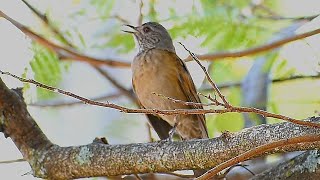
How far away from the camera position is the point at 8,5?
4.38 m

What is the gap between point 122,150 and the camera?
3361 mm

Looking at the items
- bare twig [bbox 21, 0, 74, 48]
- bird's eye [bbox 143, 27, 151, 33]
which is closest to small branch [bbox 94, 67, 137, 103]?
bare twig [bbox 21, 0, 74, 48]

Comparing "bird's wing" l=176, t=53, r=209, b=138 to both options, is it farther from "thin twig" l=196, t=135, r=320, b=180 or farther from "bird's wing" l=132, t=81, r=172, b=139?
"thin twig" l=196, t=135, r=320, b=180

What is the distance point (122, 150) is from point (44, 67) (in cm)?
124

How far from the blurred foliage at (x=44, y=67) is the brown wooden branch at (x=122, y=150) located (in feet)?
1.66

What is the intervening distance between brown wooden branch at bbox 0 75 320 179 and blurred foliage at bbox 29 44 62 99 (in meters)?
0.51

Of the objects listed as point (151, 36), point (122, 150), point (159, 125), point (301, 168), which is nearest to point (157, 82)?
point (159, 125)

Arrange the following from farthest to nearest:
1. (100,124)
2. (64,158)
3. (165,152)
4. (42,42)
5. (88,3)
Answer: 1. (100,124)
2. (88,3)
3. (42,42)
4. (64,158)
5. (165,152)

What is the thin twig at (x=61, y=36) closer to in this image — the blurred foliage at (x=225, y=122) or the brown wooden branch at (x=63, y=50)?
the brown wooden branch at (x=63, y=50)

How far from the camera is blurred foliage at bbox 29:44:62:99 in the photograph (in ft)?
13.9

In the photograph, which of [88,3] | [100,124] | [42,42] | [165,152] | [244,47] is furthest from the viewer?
[100,124]

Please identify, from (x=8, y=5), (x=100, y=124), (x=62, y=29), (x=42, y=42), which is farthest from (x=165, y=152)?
(x=100, y=124)

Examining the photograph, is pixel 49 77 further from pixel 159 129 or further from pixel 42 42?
pixel 159 129

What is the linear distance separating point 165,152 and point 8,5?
1657mm
